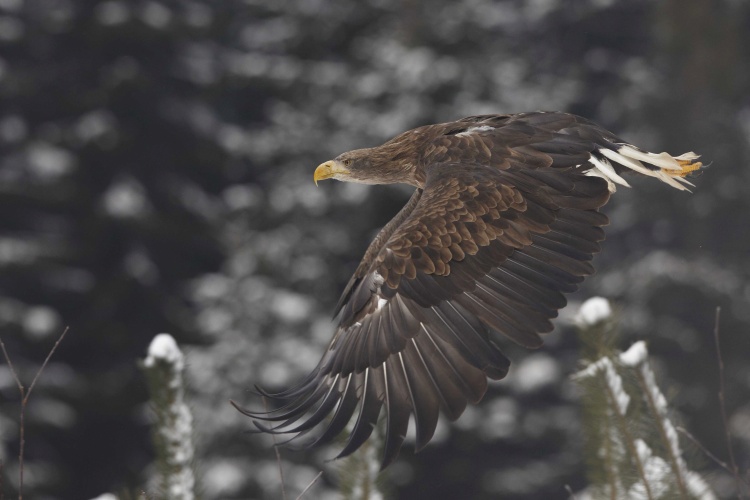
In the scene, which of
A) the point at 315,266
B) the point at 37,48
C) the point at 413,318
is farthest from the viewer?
the point at 37,48

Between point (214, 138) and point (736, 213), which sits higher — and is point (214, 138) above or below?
above

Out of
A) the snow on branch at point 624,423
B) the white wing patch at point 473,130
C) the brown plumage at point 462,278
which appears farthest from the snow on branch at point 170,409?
the white wing patch at point 473,130

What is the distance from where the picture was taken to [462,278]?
4.13m

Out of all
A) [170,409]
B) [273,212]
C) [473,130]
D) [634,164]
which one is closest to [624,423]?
[170,409]

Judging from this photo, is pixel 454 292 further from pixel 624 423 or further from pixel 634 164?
pixel 634 164

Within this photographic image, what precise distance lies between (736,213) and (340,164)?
1560cm

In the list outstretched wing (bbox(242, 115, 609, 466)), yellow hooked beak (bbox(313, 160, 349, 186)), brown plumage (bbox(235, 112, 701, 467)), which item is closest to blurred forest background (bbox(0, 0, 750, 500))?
yellow hooked beak (bbox(313, 160, 349, 186))

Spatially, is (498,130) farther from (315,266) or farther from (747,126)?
(747,126)

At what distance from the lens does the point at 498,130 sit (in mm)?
4793

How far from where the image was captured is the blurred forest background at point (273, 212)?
16.5 meters

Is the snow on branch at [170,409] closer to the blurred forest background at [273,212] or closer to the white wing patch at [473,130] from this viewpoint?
the white wing patch at [473,130]

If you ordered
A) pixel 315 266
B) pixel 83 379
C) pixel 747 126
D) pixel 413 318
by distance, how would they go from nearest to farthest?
pixel 413 318 → pixel 83 379 → pixel 315 266 → pixel 747 126

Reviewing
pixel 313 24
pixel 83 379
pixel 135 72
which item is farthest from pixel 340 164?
pixel 313 24

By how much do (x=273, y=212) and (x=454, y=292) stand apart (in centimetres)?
1493
